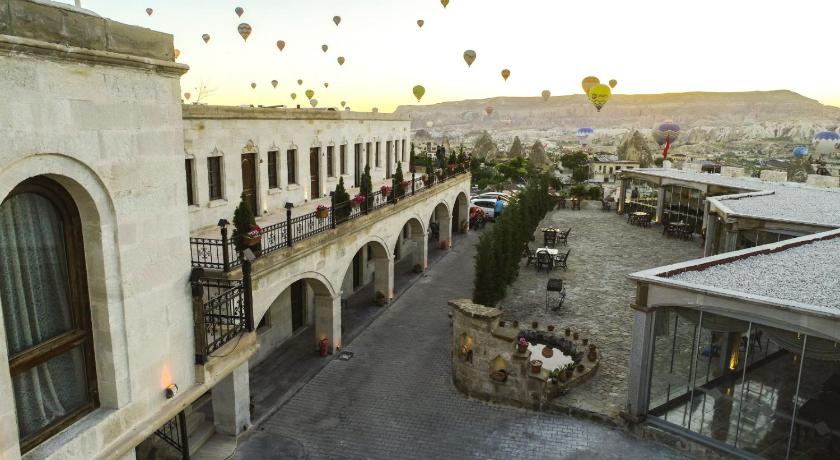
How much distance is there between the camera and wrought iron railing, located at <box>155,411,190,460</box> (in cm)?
984

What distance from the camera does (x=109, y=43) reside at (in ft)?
21.7

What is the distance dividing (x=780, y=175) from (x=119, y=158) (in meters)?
37.6

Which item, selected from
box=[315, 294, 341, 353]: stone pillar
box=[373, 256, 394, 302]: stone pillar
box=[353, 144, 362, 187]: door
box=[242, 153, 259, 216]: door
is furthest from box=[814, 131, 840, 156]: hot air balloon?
box=[242, 153, 259, 216]: door

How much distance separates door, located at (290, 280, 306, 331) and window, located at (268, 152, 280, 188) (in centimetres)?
367

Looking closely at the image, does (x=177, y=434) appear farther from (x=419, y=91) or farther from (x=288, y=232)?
(x=419, y=91)

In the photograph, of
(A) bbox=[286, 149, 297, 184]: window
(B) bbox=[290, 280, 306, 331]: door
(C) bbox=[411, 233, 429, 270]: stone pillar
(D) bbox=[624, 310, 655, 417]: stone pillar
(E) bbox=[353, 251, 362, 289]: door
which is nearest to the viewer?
(D) bbox=[624, 310, 655, 417]: stone pillar

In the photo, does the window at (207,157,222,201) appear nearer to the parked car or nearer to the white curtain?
the white curtain

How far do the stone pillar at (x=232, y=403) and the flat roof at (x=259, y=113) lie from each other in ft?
23.7

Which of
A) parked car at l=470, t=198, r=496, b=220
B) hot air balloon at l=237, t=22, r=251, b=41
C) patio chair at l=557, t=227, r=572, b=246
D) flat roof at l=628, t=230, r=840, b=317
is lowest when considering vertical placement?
patio chair at l=557, t=227, r=572, b=246

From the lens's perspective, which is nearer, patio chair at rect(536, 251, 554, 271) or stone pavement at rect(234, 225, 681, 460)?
stone pavement at rect(234, 225, 681, 460)

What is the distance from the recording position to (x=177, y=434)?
39.0ft

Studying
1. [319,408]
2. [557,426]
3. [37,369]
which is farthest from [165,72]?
[557,426]

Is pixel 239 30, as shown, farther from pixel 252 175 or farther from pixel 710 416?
pixel 710 416

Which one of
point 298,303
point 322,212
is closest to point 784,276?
point 322,212
